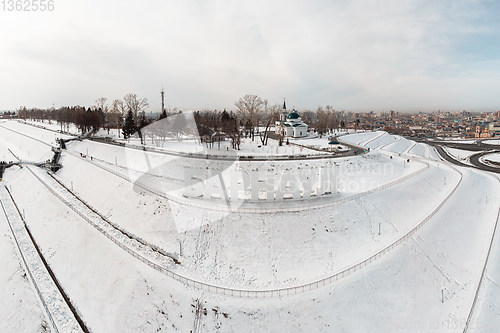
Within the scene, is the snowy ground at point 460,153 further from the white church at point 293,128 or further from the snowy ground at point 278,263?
the snowy ground at point 278,263

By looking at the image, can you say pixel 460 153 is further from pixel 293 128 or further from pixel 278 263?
pixel 278 263

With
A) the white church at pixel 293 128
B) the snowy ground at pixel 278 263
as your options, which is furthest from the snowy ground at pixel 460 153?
the snowy ground at pixel 278 263

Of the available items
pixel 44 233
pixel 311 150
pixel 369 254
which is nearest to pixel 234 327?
pixel 369 254

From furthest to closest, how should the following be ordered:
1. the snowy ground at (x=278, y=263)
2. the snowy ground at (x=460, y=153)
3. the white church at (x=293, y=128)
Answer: the white church at (x=293, y=128), the snowy ground at (x=460, y=153), the snowy ground at (x=278, y=263)

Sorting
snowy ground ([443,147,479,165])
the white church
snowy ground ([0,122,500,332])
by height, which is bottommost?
snowy ground ([0,122,500,332])

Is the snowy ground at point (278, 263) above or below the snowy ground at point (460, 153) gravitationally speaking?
below

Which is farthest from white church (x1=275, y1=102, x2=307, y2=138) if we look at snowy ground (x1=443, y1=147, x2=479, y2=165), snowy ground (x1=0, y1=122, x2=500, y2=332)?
snowy ground (x1=443, y1=147, x2=479, y2=165)

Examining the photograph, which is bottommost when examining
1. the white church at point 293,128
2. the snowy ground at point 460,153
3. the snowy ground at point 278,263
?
the snowy ground at point 278,263

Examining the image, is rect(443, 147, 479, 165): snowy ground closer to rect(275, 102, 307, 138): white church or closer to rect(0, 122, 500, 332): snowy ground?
rect(275, 102, 307, 138): white church

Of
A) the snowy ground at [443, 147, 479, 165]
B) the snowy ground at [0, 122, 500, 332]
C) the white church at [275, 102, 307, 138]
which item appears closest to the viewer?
the snowy ground at [0, 122, 500, 332]
